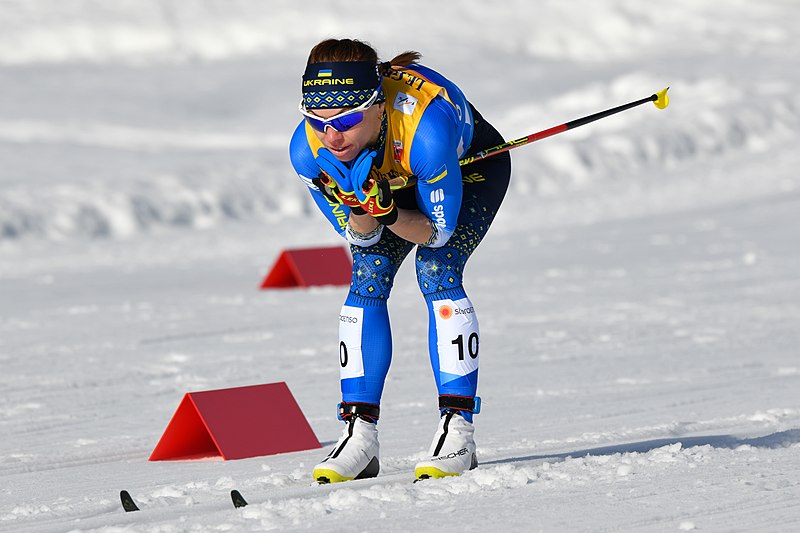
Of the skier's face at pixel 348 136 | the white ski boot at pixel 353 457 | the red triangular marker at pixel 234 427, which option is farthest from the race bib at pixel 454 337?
the red triangular marker at pixel 234 427

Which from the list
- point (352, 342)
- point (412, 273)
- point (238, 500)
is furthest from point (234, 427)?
point (412, 273)

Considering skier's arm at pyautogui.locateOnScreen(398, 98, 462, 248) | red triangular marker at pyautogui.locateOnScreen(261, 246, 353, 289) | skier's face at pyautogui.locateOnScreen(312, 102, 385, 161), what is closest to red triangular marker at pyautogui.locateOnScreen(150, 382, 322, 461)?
skier's arm at pyautogui.locateOnScreen(398, 98, 462, 248)

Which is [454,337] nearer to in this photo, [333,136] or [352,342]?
[352,342]

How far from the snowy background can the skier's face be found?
863 millimetres

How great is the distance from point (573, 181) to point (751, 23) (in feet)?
40.3

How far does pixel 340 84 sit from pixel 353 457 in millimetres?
996

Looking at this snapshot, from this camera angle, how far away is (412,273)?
10375mm

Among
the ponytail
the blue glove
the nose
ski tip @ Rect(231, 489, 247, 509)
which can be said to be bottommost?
ski tip @ Rect(231, 489, 247, 509)

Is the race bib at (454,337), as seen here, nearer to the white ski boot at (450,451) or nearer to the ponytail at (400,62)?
the white ski boot at (450,451)

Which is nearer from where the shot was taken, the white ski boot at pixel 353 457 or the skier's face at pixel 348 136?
the skier's face at pixel 348 136

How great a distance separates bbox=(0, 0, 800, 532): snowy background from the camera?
11.0ft

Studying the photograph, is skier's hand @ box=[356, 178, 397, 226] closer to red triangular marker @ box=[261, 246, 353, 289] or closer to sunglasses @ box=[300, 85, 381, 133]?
sunglasses @ box=[300, 85, 381, 133]

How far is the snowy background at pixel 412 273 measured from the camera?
3361 mm

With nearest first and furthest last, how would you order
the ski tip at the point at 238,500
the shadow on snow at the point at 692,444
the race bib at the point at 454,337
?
the ski tip at the point at 238,500
the race bib at the point at 454,337
the shadow on snow at the point at 692,444
